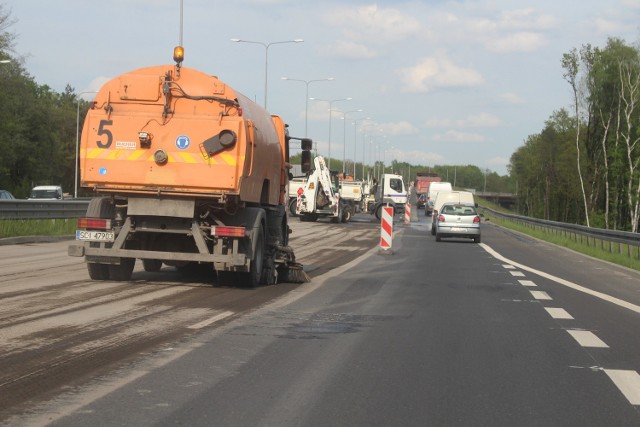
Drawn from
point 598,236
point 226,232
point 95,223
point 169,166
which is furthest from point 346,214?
point 169,166

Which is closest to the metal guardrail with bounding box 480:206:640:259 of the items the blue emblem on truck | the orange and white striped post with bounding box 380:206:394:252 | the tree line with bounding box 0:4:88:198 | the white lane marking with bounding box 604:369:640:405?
the orange and white striped post with bounding box 380:206:394:252

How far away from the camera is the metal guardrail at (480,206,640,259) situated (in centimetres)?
2692

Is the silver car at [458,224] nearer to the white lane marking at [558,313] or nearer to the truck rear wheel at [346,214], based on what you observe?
the truck rear wheel at [346,214]

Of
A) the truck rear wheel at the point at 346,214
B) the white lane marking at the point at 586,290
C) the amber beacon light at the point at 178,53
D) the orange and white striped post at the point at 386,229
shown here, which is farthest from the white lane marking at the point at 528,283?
the truck rear wheel at the point at 346,214

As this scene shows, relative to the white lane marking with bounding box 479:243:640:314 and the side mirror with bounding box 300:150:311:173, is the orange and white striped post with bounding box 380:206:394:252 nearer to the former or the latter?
the white lane marking with bounding box 479:243:640:314

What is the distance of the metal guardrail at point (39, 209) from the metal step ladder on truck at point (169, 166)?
13.3 meters

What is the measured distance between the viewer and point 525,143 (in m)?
173

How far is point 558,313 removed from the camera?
41.2 feet

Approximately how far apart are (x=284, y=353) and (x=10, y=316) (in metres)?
3.46

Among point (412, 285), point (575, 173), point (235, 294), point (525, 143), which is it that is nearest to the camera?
point (235, 294)

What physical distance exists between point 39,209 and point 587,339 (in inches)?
870

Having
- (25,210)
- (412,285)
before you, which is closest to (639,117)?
(25,210)

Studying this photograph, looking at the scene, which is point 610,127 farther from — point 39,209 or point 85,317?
point 85,317

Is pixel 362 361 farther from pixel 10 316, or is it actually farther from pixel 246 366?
pixel 10 316
